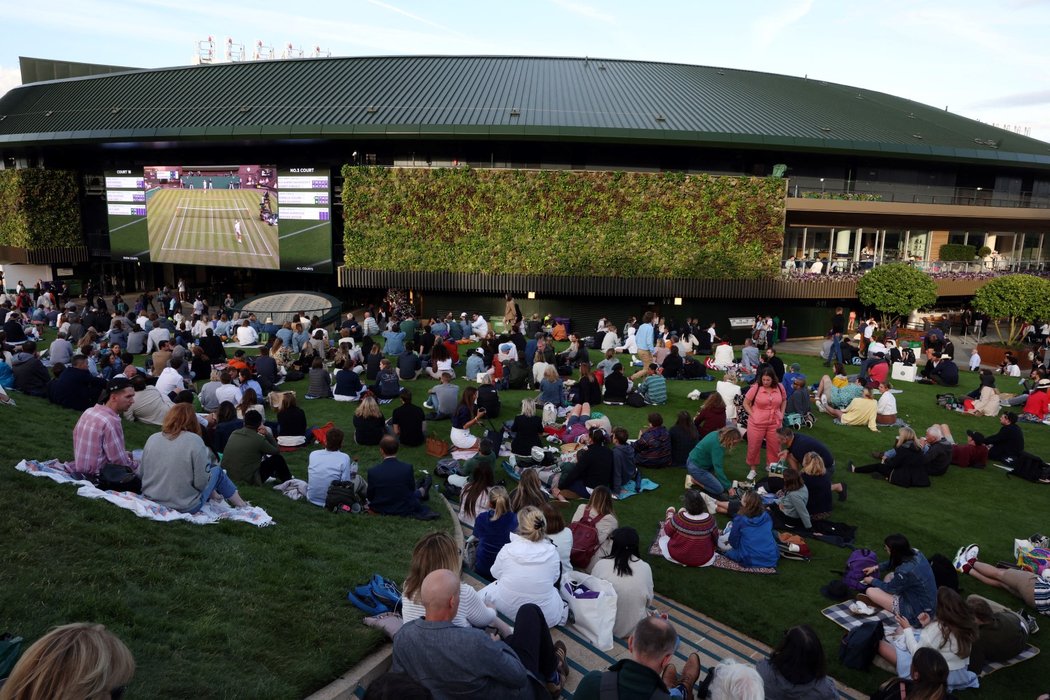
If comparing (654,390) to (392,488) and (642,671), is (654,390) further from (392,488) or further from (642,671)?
(642,671)

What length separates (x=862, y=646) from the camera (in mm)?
6852

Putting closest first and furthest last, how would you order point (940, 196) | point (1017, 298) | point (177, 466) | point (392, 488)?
point (177, 466) < point (392, 488) < point (1017, 298) < point (940, 196)

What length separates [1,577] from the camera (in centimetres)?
541

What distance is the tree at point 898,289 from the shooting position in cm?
2855

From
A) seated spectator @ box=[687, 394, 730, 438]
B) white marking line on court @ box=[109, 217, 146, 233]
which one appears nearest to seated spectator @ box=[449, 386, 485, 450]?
seated spectator @ box=[687, 394, 730, 438]

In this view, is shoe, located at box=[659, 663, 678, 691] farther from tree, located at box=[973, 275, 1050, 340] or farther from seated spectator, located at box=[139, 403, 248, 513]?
tree, located at box=[973, 275, 1050, 340]

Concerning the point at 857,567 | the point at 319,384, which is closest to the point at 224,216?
the point at 319,384

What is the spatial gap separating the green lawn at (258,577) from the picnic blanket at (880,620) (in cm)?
10

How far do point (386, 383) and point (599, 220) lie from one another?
16.8 meters

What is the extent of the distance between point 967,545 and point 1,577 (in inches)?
452

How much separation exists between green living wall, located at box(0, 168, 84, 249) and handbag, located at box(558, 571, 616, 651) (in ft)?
141

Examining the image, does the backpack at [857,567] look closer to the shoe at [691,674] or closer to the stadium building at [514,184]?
the shoe at [691,674]

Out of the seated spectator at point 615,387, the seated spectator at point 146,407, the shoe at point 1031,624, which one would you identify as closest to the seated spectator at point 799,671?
the shoe at point 1031,624

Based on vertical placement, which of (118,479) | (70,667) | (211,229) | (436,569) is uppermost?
(211,229)
